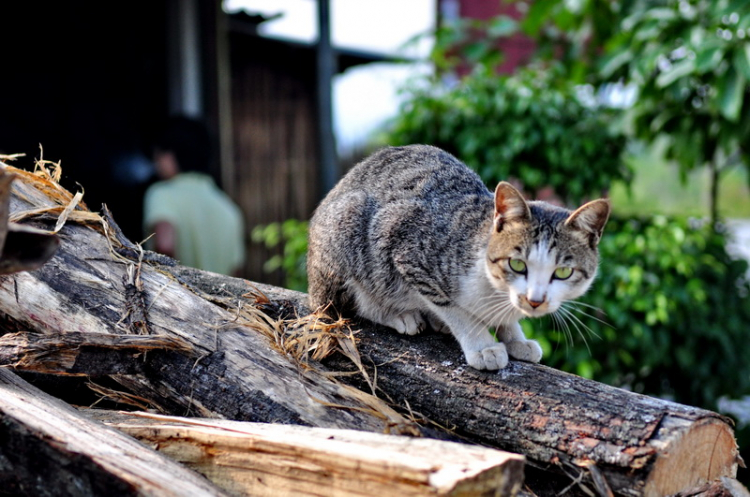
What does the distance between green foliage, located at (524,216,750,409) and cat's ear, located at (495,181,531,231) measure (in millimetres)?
1940

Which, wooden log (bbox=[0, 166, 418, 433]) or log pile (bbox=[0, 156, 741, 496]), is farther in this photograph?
wooden log (bbox=[0, 166, 418, 433])

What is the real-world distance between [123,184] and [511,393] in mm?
5237


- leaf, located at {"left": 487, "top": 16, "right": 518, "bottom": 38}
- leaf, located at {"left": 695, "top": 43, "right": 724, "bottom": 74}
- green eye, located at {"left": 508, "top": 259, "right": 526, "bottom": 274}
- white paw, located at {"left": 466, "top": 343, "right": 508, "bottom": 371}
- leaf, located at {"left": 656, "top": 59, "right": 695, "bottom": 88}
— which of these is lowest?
white paw, located at {"left": 466, "top": 343, "right": 508, "bottom": 371}

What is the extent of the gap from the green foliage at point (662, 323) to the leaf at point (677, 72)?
982mm

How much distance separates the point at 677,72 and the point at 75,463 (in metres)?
3.90

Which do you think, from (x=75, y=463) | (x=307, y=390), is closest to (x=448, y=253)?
(x=307, y=390)

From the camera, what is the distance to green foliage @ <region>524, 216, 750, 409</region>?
4.32m

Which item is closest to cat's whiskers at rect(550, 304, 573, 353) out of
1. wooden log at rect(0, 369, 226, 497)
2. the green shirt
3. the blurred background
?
the blurred background

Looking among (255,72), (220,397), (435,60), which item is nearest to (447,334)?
(220,397)

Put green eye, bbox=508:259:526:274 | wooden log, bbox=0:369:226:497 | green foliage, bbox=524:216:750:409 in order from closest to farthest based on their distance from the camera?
wooden log, bbox=0:369:226:497 < green eye, bbox=508:259:526:274 < green foliage, bbox=524:216:750:409

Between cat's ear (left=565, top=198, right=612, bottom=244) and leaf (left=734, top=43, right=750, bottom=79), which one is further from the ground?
leaf (left=734, top=43, right=750, bottom=79)

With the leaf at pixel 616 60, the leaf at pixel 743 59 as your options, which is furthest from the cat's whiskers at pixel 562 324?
the leaf at pixel 616 60

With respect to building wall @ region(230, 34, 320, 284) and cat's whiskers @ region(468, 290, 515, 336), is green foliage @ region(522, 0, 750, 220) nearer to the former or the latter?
cat's whiskers @ region(468, 290, 515, 336)

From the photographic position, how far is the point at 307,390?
215cm
